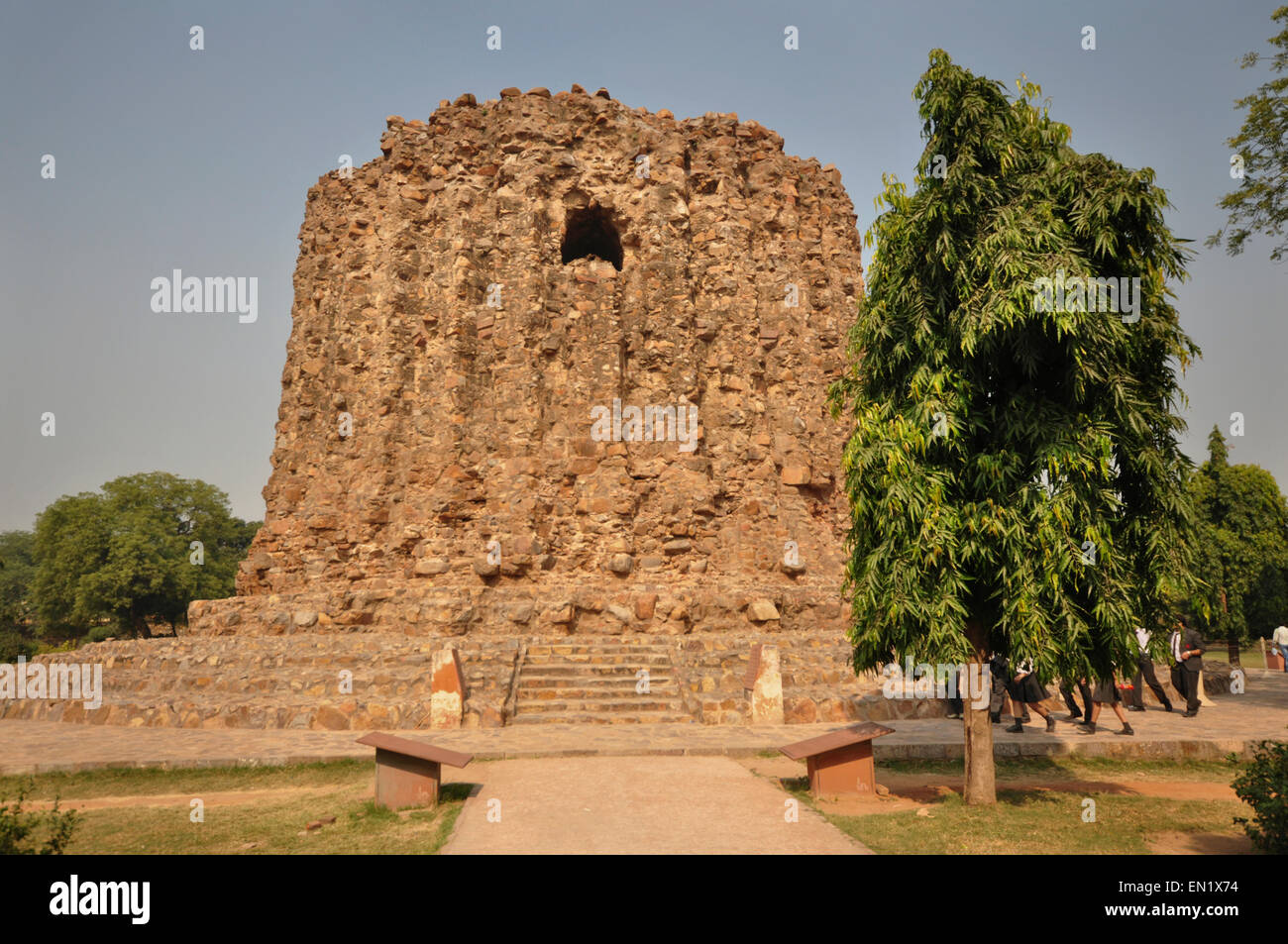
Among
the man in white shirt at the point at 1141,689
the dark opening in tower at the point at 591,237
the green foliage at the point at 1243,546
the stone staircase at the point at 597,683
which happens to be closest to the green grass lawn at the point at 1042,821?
the stone staircase at the point at 597,683

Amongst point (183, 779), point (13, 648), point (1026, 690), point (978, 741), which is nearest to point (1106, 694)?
point (1026, 690)

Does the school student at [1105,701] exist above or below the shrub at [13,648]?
above

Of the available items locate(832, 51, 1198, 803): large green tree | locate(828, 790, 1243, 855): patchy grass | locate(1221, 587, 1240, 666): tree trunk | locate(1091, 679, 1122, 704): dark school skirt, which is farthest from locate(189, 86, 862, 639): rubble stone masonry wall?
locate(1221, 587, 1240, 666): tree trunk

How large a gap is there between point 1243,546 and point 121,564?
49.9m

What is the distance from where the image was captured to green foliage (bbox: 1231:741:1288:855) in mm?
5676

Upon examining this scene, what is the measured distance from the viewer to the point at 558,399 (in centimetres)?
2044

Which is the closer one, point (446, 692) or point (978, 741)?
point (978, 741)

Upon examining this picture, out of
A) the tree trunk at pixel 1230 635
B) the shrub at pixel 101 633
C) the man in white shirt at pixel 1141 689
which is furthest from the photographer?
the shrub at pixel 101 633

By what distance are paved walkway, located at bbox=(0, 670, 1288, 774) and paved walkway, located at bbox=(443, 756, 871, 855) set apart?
101 centimetres

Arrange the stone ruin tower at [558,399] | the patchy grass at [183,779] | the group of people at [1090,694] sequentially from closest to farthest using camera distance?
the patchy grass at [183,779]
the group of people at [1090,694]
the stone ruin tower at [558,399]

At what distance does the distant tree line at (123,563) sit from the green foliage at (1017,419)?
3633 centimetres

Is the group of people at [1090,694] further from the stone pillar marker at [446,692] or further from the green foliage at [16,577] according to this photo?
the green foliage at [16,577]

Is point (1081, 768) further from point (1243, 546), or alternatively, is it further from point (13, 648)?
point (13, 648)

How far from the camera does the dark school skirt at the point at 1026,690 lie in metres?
12.3
